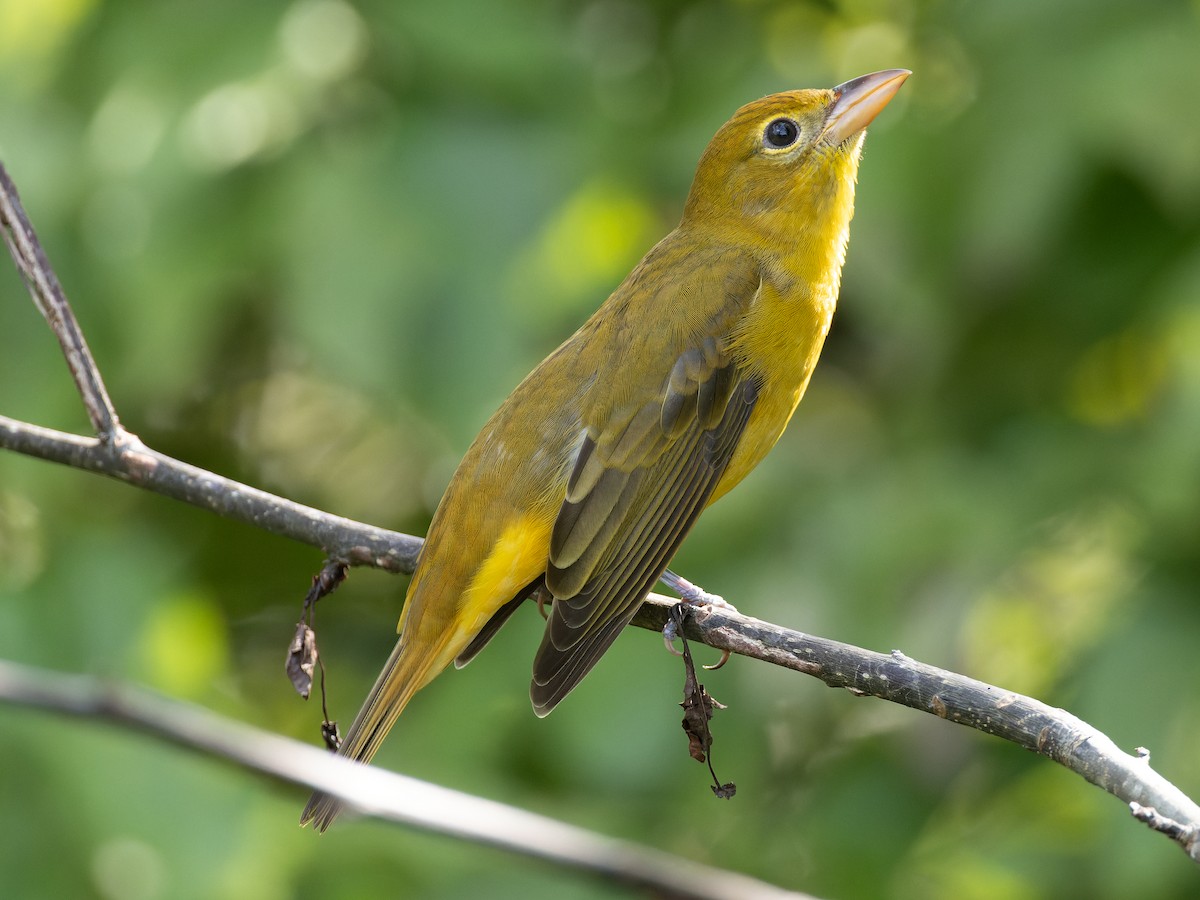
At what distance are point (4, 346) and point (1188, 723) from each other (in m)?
3.15

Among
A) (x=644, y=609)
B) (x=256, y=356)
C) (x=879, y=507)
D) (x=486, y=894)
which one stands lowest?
(x=486, y=894)

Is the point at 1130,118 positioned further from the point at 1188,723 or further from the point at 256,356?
the point at 256,356

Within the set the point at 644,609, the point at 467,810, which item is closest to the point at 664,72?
the point at 644,609

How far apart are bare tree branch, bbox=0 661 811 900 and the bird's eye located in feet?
11.0

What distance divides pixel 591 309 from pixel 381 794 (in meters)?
3.23

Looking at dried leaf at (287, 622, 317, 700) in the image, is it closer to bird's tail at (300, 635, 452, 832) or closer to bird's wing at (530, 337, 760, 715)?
bird's tail at (300, 635, 452, 832)

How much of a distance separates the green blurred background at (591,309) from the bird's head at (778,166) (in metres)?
0.08

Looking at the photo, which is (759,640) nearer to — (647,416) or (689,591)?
(689,591)

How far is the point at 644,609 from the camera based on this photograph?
332 cm

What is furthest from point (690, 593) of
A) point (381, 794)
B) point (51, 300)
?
point (381, 794)

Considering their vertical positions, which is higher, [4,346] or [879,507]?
[879,507]

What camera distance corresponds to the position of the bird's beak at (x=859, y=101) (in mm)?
3650

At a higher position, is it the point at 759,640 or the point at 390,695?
the point at 759,640

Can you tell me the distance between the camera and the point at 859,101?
3725 mm
